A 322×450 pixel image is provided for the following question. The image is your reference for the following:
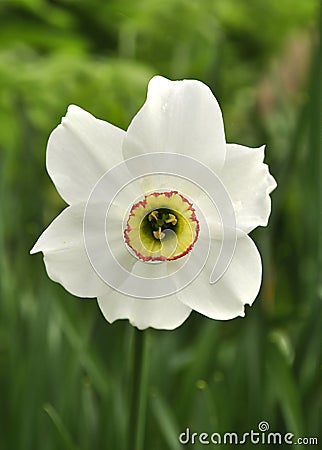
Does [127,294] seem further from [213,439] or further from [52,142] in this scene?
[213,439]

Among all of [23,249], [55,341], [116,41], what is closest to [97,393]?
[55,341]

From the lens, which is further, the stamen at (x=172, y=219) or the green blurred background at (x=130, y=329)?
the green blurred background at (x=130, y=329)

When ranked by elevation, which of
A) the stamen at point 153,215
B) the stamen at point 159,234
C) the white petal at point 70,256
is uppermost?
the stamen at point 153,215

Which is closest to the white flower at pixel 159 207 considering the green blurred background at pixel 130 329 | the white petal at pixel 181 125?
the white petal at pixel 181 125

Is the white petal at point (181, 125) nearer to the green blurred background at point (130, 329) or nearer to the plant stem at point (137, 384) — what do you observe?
the plant stem at point (137, 384)

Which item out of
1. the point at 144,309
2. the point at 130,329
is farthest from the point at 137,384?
the point at 130,329

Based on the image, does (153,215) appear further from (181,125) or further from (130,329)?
(130,329)

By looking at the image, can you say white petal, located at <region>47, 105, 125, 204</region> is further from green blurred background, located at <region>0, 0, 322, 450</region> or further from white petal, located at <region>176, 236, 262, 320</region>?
green blurred background, located at <region>0, 0, 322, 450</region>

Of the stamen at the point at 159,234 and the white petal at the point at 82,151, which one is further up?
the white petal at the point at 82,151
